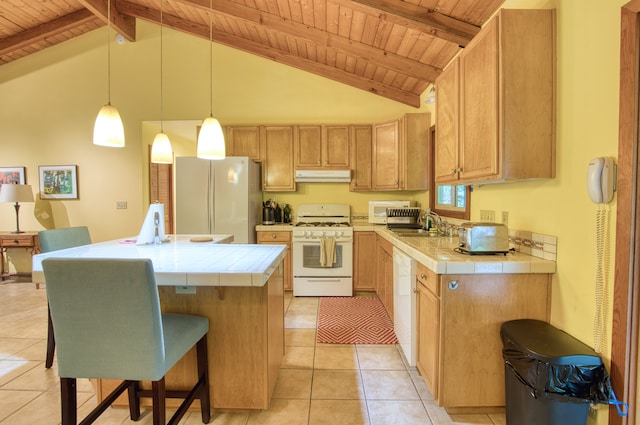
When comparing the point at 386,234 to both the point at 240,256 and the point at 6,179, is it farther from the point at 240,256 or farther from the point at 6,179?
the point at 6,179

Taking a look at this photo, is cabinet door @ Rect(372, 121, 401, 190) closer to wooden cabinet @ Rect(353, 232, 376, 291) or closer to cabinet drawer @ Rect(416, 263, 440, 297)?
wooden cabinet @ Rect(353, 232, 376, 291)

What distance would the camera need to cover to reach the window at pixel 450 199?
270cm

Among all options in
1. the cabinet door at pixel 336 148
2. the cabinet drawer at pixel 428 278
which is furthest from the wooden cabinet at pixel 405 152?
the cabinet drawer at pixel 428 278

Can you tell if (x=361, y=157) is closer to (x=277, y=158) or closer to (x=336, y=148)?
(x=336, y=148)

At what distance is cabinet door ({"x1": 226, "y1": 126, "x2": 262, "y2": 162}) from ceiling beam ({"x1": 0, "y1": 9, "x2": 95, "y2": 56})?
2.46m

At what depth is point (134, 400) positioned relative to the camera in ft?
5.44

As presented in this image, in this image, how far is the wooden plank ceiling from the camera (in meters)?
2.41

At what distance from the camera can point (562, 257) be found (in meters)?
1.59

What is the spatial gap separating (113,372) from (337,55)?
3.73m

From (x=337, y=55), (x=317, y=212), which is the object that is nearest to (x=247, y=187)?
(x=317, y=212)

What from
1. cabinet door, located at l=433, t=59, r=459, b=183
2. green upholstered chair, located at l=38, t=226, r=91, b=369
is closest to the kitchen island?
green upholstered chair, located at l=38, t=226, r=91, b=369

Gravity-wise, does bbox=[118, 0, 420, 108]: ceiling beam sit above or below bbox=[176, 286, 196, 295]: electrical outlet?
above

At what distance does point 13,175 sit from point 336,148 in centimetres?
495

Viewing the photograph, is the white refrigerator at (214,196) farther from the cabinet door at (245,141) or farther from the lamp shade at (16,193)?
the lamp shade at (16,193)
